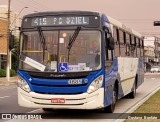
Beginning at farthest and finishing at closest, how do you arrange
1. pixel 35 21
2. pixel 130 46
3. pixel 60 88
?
pixel 130 46, pixel 35 21, pixel 60 88

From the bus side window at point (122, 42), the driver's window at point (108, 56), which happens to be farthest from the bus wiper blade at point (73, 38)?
the bus side window at point (122, 42)

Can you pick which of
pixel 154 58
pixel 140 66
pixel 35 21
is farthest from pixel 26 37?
pixel 154 58

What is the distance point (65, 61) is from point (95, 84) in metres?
1.05

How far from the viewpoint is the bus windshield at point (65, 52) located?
11.8 metres

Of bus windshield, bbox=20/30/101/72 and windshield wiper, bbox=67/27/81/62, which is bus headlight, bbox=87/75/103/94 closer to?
bus windshield, bbox=20/30/101/72

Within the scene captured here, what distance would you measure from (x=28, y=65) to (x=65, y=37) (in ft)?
4.29

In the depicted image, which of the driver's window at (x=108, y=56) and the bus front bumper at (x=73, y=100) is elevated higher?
the driver's window at (x=108, y=56)

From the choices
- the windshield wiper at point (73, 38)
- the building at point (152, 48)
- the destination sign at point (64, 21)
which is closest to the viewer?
the windshield wiper at point (73, 38)

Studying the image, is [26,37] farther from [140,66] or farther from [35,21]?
[140,66]

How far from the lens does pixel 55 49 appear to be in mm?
12039

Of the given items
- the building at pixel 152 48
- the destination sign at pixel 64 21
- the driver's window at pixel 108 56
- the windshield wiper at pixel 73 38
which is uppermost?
the destination sign at pixel 64 21

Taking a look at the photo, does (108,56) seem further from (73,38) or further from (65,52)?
(65,52)

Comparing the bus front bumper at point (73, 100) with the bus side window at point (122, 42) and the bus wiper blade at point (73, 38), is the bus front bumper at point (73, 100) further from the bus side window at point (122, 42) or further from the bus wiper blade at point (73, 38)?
the bus side window at point (122, 42)

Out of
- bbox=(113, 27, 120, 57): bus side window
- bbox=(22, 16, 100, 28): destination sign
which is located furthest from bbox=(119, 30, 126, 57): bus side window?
bbox=(22, 16, 100, 28): destination sign
